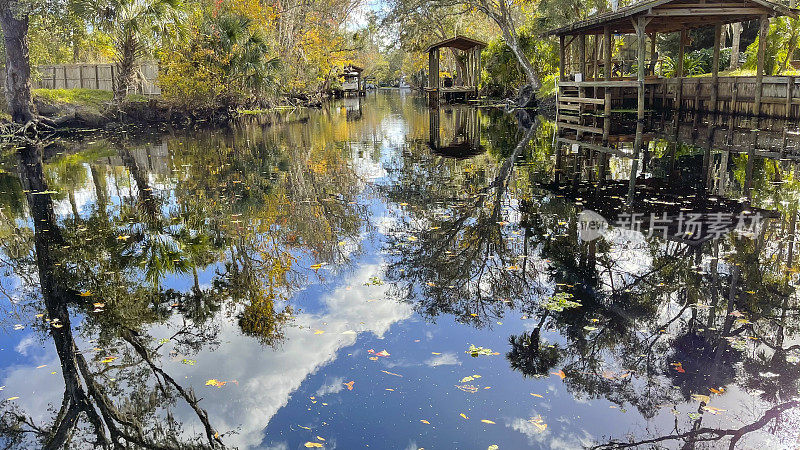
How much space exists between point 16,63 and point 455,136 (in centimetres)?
1699

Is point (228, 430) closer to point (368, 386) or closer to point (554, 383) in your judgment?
point (368, 386)

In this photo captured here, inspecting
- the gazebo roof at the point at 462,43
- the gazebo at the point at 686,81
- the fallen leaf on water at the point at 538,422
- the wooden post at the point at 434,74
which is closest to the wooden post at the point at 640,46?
the gazebo at the point at 686,81

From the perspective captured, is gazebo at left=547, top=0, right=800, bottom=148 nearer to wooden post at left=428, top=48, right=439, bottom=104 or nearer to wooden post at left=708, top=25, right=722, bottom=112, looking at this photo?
wooden post at left=708, top=25, right=722, bottom=112

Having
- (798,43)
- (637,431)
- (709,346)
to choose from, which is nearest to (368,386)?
(637,431)

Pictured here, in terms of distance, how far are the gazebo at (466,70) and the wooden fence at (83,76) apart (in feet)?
56.1

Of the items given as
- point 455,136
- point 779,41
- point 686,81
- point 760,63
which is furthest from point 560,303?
point 779,41

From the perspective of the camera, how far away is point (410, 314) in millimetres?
5156

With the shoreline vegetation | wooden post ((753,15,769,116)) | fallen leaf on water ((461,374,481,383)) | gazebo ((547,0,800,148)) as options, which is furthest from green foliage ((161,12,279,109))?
fallen leaf on water ((461,374,481,383))

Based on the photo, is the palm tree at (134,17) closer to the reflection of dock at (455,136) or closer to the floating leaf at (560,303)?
the reflection of dock at (455,136)

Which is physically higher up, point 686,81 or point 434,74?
point 434,74

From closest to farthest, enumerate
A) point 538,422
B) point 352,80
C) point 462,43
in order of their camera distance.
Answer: point 538,422 → point 462,43 → point 352,80

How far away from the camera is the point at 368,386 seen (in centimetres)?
396

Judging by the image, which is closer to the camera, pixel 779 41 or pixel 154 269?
pixel 154 269

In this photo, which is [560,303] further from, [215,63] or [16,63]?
[215,63]
